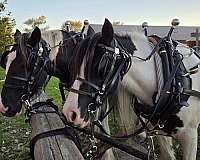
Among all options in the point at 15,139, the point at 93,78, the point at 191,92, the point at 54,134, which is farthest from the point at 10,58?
the point at 15,139

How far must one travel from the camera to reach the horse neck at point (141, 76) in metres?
2.01

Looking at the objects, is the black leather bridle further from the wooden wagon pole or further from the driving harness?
the driving harness

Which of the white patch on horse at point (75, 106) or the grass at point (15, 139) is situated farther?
the grass at point (15, 139)

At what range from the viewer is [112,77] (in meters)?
1.75

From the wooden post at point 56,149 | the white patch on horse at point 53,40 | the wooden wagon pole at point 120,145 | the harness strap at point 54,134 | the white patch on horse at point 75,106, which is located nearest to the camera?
the wooden post at point 56,149

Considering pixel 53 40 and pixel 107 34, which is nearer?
pixel 107 34

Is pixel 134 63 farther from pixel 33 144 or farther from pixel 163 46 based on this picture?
pixel 33 144

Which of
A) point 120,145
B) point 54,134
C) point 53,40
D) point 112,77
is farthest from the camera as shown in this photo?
A: point 53,40

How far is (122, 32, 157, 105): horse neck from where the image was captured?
6.59 feet

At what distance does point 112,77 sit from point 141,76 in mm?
339

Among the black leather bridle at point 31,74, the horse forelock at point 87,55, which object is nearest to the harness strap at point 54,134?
the horse forelock at point 87,55

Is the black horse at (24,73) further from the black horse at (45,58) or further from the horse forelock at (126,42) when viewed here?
the horse forelock at (126,42)

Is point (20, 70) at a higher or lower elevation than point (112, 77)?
lower

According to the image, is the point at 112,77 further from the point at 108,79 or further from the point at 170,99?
the point at 170,99
